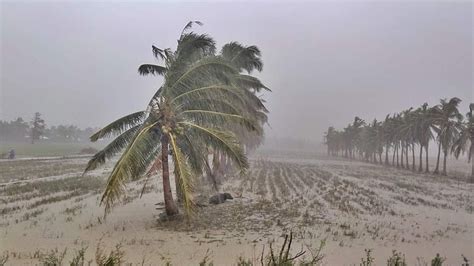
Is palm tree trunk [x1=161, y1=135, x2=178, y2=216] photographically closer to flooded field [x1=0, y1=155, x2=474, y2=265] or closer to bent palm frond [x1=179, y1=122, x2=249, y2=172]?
flooded field [x1=0, y1=155, x2=474, y2=265]

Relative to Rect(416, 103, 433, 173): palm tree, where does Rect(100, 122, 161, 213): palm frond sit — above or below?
below

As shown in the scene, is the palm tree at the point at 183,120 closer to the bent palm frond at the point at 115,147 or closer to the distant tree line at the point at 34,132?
the bent palm frond at the point at 115,147

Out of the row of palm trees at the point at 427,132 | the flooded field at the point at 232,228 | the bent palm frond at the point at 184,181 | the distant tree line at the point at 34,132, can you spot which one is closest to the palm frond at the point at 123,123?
the bent palm frond at the point at 184,181

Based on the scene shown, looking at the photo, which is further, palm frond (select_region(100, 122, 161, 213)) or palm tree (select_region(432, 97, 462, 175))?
palm tree (select_region(432, 97, 462, 175))

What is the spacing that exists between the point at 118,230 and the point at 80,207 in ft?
16.5

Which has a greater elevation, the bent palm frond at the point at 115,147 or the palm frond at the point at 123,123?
the palm frond at the point at 123,123

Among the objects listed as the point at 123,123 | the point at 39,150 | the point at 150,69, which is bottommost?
the point at 39,150

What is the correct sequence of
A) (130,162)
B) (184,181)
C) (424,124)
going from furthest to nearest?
(424,124) → (130,162) → (184,181)

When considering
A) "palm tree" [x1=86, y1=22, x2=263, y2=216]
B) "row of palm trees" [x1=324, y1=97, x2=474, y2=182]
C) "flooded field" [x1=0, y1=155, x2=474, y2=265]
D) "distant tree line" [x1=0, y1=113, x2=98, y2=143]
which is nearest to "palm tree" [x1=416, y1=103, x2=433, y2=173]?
"row of palm trees" [x1=324, y1=97, x2=474, y2=182]

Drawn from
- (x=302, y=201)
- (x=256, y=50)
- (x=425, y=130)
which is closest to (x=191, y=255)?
(x=302, y=201)

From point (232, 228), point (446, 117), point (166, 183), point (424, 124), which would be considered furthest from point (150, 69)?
point (424, 124)

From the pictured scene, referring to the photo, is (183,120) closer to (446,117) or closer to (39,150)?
(446,117)

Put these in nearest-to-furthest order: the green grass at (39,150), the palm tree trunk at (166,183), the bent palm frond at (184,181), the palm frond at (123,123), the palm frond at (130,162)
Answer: the palm frond at (130,162), the bent palm frond at (184,181), the palm frond at (123,123), the palm tree trunk at (166,183), the green grass at (39,150)

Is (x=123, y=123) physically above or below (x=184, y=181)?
above
